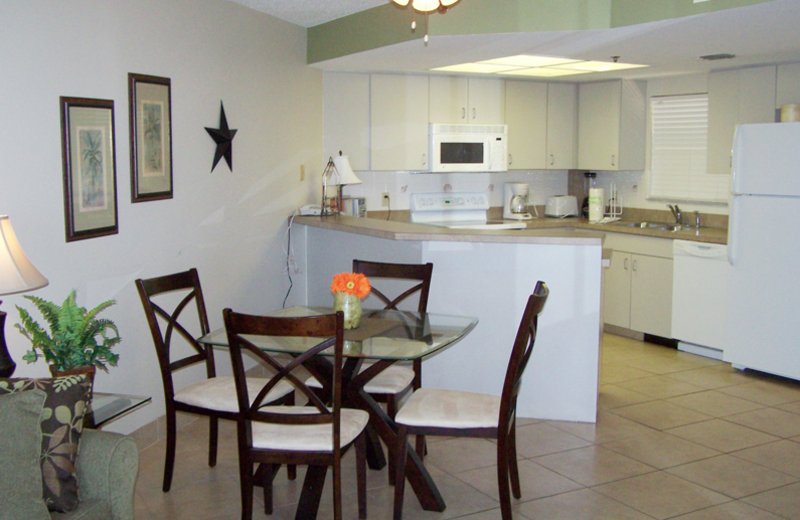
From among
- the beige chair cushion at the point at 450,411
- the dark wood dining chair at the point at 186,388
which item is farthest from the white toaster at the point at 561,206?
the dark wood dining chair at the point at 186,388

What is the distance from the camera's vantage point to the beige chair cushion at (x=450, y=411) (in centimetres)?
287

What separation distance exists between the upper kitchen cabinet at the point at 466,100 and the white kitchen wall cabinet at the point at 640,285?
4.86ft

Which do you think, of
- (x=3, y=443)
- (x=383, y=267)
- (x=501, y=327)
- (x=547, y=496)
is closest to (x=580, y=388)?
(x=501, y=327)

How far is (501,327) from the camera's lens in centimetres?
418

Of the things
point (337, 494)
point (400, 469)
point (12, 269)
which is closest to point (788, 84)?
point (400, 469)

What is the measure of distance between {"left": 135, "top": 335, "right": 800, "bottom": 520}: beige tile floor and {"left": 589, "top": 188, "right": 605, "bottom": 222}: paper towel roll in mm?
2299

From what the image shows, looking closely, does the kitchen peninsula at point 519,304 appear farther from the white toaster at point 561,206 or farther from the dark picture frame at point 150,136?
the white toaster at point 561,206

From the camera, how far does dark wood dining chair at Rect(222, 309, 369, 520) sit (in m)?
2.54

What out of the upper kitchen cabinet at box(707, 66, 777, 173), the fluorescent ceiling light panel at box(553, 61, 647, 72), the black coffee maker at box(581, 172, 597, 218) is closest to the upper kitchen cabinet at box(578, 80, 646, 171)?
the black coffee maker at box(581, 172, 597, 218)

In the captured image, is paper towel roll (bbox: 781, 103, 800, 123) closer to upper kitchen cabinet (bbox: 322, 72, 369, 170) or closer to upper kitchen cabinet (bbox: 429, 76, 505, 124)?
upper kitchen cabinet (bbox: 429, 76, 505, 124)

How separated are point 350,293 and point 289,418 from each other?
66 cm

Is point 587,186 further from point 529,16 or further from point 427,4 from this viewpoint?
point 427,4

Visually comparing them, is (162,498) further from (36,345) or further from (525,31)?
(525,31)

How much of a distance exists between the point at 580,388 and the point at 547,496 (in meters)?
1.03
